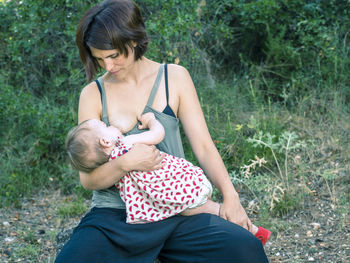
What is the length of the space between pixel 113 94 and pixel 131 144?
16.0 inches

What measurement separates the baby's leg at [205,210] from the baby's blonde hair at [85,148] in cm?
52

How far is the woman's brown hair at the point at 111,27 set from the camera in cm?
252

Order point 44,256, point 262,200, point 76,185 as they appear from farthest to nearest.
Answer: point 76,185 < point 262,200 < point 44,256

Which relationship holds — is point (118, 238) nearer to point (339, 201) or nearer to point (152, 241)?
point (152, 241)

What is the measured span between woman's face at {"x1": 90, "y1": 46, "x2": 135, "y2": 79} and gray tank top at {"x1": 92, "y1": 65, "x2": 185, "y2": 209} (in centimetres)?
18

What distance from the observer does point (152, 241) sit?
7.57 ft

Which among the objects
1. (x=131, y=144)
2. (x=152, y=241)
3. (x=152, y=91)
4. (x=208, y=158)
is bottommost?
(x=152, y=241)

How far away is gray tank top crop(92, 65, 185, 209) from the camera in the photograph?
102 inches

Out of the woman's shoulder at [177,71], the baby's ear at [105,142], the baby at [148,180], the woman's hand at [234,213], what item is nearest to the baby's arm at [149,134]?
the baby at [148,180]

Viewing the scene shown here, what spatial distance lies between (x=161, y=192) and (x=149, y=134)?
332mm

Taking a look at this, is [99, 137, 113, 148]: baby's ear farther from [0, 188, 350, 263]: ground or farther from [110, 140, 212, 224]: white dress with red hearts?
[0, 188, 350, 263]: ground

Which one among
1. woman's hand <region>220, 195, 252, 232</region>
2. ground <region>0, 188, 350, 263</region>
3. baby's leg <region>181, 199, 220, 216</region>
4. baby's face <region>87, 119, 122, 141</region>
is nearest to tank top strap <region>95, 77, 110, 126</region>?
baby's face <region>87, 119, 122, 141</region>

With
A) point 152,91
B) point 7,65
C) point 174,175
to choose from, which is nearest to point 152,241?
point 174,175

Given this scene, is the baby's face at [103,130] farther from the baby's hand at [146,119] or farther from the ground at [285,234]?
the ground at [285,234]
